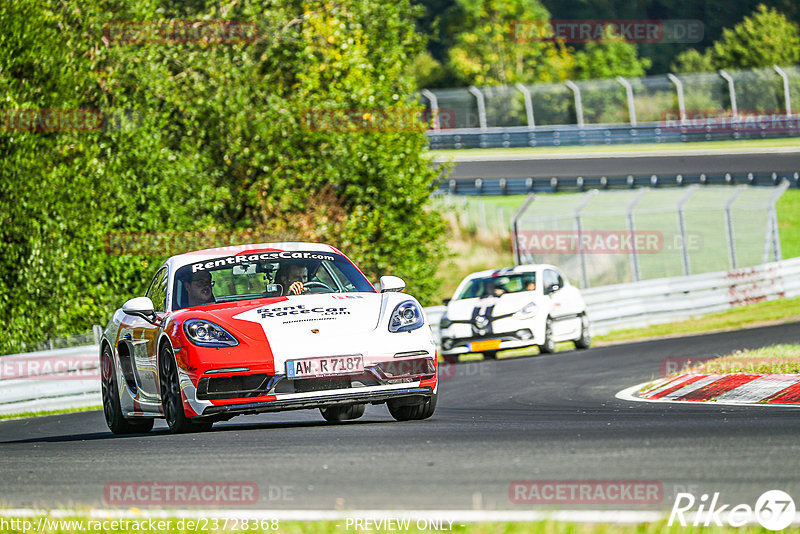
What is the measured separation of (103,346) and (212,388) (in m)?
2.83

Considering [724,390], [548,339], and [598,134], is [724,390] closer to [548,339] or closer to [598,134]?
[548,339]

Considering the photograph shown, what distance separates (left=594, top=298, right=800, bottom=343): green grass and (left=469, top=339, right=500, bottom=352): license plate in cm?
445

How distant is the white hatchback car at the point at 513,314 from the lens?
19469 mm

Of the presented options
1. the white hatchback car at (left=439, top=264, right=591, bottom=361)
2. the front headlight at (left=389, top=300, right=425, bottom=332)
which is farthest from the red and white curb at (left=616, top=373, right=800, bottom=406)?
the white hatchback car at (left=439, top=264, right=591, bottom=361)

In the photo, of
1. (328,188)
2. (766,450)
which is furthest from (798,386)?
(328,188)

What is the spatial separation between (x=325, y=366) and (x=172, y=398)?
1.20 m

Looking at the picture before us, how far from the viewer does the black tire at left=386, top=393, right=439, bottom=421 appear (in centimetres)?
939

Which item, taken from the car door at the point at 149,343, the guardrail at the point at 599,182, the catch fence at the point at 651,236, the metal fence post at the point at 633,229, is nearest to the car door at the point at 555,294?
the catch fence at the point at 651,236

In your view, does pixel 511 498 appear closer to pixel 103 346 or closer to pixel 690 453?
pixel 690 453

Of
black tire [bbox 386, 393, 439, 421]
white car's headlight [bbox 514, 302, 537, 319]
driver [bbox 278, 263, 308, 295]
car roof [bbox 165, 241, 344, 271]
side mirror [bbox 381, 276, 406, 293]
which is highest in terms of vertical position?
car roof [bbox 165, 241, 344, 271]

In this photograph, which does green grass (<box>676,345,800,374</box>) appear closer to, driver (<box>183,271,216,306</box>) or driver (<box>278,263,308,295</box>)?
driver (<box>278,263,308,295</box>)

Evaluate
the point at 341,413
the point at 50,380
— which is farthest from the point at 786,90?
the point at 341,413

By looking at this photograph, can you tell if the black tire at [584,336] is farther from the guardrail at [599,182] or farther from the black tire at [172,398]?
the guardrail at [599,182]

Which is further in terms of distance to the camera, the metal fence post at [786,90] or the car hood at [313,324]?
the metal fence post at [786,90]
